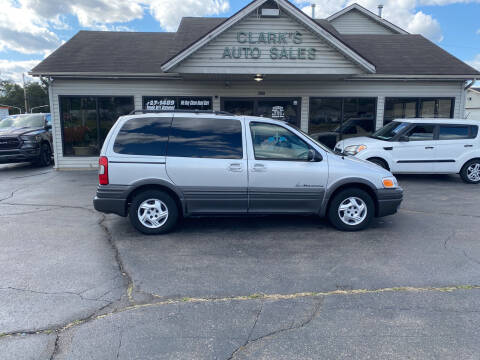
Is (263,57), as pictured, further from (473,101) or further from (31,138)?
(473,101)

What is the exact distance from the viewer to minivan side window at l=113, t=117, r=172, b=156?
524cm

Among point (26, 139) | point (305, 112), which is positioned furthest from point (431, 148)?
point (26, 139)

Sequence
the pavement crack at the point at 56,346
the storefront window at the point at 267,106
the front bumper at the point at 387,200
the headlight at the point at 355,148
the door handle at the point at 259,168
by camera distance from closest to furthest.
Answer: the pavement crack at the point at 56,346 → the door handle at the point at 259,168 → the front bumper at the point at 387,200 → the headlight at the point at 355,148 → the storefront window at the point at 267,106

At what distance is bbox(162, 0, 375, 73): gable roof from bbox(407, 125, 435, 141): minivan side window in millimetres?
2376

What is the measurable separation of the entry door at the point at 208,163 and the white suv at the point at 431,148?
5.06m

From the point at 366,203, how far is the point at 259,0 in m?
6.77

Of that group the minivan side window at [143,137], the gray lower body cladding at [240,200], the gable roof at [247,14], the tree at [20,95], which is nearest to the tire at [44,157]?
the gable roof at [247,14]

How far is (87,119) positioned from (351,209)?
32.4ft

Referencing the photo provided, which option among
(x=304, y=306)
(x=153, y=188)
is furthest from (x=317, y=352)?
(x=153, y=188)

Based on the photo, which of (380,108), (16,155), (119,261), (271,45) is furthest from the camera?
(380,108)

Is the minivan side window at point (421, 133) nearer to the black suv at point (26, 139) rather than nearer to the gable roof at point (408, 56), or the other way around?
the gable roof at point (408, 56)

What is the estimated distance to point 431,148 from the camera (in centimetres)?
949

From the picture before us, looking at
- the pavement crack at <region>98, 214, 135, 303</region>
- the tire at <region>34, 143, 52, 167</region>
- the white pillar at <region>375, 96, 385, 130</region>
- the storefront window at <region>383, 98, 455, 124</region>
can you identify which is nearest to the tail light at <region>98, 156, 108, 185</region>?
the pavement crack at <region>98, 214, 135, 303</region>

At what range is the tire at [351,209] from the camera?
5500mm
